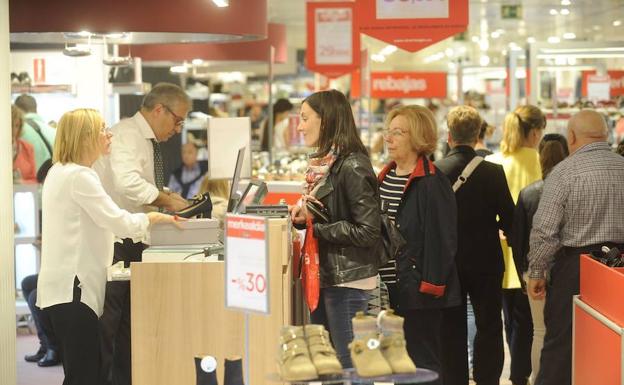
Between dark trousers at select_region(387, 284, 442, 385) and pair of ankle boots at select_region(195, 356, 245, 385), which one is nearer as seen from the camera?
pair of ankle boots at select_region(195, 356, 245, 385)

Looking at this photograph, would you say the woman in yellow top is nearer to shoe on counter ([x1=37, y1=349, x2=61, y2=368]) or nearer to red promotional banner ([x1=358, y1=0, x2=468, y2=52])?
red promotional banner ([x1=358, y1=0, x2=468, y2=52])

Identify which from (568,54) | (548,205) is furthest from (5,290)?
(568,54)

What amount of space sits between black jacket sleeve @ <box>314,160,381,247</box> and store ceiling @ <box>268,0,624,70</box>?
12.5m

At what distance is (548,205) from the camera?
539cm

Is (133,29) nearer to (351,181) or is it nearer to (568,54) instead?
(351,181)

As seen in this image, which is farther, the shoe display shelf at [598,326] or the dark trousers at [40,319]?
the dark trousers at [40,319]

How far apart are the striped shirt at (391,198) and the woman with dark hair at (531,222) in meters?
1.11

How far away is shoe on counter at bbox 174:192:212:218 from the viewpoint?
5.45m

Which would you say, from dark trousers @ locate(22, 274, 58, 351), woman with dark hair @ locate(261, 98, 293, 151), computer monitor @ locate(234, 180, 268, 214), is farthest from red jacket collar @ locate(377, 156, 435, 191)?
woman with dark hair @ locate(261, 98, 293, 151)

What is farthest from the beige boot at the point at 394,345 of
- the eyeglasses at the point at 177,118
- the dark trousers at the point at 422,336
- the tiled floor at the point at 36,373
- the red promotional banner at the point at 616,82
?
the red promotional banner at the point at 616,82

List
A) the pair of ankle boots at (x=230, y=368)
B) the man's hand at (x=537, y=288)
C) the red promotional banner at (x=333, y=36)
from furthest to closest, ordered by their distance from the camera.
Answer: the red promotional banner at (x=333, y=36) < the man's hand at (x=537, y=288) < the pair of ankle boots at (x=230, y=368)

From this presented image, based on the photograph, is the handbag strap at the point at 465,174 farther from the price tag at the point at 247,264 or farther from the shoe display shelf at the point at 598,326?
the price tag at the point at 247,264

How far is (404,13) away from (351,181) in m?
3.91

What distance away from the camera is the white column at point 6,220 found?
493cm
